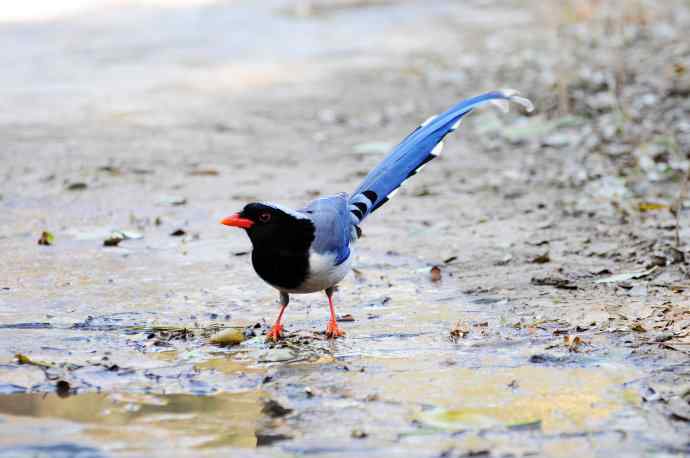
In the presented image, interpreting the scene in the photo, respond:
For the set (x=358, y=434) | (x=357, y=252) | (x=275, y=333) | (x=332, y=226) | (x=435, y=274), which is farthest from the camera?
(x=357, y=252)

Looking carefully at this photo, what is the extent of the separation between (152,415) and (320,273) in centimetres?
112

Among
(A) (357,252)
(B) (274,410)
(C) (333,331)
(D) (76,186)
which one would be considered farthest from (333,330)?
(D) (76,186)

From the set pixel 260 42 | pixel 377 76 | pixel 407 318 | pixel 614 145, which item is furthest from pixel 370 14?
→ pixel 407 318

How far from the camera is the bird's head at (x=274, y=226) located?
481 cm

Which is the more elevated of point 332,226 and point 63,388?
point 332,226

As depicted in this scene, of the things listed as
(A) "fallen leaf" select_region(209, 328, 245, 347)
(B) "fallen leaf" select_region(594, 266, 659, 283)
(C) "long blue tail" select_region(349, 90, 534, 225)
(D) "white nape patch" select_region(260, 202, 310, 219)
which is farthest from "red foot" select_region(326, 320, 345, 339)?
(B) "fallen leaf" select_region(594, 266, 659, 283)

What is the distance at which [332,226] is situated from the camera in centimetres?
510

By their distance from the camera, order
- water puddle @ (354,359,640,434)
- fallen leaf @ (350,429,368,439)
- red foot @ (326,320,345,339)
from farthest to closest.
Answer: red foot @ (326,320,345,339)
water puddle @ (354,359,640,434)
fallen leaf @ (350,429,368,439)

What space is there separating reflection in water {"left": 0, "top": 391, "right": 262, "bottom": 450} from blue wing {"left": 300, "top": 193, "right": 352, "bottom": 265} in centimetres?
89

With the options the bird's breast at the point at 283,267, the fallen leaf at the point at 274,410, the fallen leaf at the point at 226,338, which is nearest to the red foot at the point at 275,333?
the fallen leaf at the point at 226,338

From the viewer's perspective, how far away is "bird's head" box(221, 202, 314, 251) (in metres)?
4.81

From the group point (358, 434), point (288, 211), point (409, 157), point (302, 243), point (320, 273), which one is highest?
point (409, 157)

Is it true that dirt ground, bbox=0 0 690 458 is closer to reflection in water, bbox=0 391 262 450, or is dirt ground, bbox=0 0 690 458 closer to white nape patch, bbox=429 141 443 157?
reflection in water, bbox=0 391 262 450

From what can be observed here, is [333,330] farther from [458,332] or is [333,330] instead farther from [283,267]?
[458,332]
